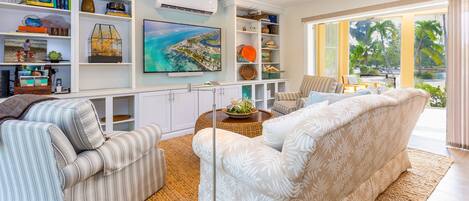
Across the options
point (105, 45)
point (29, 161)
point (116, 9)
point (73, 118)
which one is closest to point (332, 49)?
point (116, 9)

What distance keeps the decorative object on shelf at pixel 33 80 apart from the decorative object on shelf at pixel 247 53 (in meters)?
3.07

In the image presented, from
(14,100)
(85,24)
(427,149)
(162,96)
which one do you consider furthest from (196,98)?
(427,149)

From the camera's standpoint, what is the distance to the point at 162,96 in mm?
4039

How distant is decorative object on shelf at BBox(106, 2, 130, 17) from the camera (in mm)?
3649

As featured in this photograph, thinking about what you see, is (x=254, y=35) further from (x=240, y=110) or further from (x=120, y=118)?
(x=120, y=118)

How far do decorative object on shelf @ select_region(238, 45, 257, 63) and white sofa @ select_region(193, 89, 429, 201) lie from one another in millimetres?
3377

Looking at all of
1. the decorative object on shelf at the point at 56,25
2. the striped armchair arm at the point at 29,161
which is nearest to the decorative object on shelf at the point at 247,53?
the decorative object on shelf at the point at 56,25

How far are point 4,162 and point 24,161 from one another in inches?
6.9

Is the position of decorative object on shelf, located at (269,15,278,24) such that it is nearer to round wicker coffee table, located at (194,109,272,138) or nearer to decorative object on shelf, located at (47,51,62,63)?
round wicker coffee table, located at (194,109,272,138)

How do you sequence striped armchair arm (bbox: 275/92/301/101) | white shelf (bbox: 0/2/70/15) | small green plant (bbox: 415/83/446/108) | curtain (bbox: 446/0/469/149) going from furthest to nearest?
small green plant (bbox: 415/83/446/108)
striped armchair arm (bbox: 275/92/301/101)
curtain (bbox: 446/0/469/149)
white shelf (bbox: 0/2/70/15)

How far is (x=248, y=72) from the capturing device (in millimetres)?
5465

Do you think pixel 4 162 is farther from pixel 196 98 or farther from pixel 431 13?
pixel 431 13

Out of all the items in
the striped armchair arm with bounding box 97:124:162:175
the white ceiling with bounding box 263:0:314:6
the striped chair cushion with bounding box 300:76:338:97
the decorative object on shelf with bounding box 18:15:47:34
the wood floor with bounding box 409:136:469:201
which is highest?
the white ceiling with bounding box 263:0:314:6

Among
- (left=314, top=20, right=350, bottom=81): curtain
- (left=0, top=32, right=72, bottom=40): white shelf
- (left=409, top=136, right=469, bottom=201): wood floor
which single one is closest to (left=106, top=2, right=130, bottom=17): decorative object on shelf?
(left=0, top=32, right=72, bottom=40): white shelf
